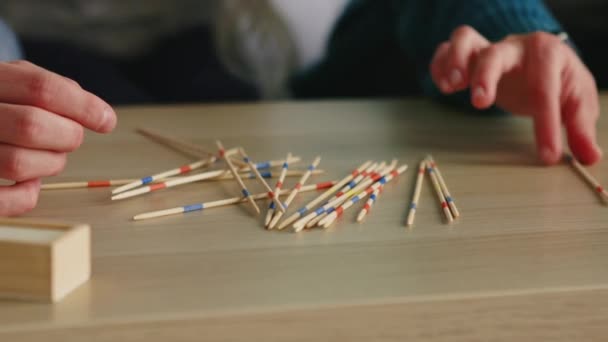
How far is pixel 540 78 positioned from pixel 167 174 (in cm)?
50

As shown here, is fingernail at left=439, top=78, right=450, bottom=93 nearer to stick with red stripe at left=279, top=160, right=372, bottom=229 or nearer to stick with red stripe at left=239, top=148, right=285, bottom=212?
stick with red stripe at left=279, top=160, right=372, bottom=229

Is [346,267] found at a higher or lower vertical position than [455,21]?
lower

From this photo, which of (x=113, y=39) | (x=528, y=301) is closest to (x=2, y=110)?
(x=528, y=301)

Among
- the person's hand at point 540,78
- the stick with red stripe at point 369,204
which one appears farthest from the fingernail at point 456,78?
the stick with red stripe at point 369,204

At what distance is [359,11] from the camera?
1.56 meters

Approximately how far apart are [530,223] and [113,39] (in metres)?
1.51

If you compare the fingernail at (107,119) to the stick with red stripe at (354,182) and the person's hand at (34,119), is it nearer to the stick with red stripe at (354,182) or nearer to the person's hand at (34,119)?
the person's hand at (34,119)

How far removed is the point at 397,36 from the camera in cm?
149

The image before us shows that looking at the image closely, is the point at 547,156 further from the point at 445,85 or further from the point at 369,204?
the point at 369,204

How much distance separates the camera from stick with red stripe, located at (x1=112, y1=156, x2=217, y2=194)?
71cm

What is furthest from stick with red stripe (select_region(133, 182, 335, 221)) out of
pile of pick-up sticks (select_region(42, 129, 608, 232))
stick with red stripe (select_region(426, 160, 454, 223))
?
stick with red stripe (select_region(426, 160, 454, 223))

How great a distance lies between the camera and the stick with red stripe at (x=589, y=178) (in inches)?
29.9

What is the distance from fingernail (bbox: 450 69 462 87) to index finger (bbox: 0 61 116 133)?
1.46ft

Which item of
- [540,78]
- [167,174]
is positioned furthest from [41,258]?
[540,78]
